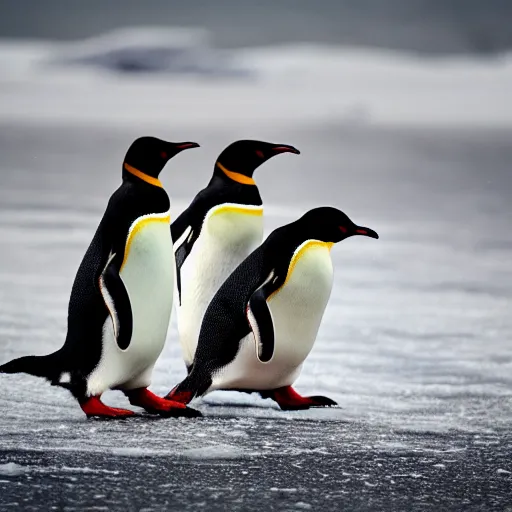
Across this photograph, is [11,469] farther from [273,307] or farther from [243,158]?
[243,158]

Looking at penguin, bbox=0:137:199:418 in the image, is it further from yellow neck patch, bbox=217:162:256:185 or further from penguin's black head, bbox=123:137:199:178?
yellow neck patch, bbox=217:162:256:185

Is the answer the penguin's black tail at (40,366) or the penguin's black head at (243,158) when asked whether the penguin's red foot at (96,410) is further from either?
the penguin's black head at (243,158)

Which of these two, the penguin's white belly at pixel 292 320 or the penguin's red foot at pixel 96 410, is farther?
the penguin's white belly at pixel 292 320

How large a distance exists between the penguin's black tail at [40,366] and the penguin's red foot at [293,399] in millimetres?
626

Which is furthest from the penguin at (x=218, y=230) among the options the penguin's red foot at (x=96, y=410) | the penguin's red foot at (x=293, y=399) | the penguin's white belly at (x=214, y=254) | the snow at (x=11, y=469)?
the snow at (x=11, y=469)

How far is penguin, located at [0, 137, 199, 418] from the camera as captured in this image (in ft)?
9.96

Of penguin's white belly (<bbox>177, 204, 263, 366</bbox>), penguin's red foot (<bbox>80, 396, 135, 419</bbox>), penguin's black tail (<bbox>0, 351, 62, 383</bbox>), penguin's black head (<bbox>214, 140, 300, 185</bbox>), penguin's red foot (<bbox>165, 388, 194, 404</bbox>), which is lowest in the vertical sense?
penguin's red foot (<bbox>80, 396, 135, 419</bbox>)

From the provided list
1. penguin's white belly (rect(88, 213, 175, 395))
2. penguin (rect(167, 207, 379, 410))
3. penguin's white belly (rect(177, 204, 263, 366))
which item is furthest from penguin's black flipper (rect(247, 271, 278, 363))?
penguin's white belly (rect(177, 204, 263, 366))

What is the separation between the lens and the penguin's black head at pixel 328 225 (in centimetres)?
326

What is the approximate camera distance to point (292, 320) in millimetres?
3246

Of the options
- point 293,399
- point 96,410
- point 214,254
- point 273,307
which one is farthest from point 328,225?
point 96,410

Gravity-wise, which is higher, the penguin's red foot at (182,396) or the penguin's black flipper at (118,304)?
the penguin's black flipper at (118,304)

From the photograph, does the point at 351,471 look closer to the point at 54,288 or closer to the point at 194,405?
the point at 194,405

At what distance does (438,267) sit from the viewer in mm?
6445
